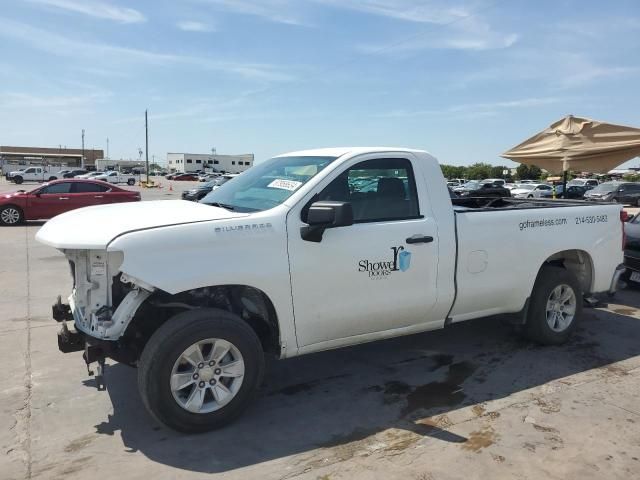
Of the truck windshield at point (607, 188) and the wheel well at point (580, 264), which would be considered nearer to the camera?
the wheel well at point (580, 264)

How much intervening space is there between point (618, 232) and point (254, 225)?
4327mm

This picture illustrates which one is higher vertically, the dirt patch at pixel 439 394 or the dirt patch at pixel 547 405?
the dirt patch at pixel 439 394

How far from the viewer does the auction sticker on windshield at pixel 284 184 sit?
4113 mm

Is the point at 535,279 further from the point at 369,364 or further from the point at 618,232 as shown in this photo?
the point at 369,364

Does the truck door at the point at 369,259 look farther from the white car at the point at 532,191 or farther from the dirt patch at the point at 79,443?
the white car at the point at 532,191

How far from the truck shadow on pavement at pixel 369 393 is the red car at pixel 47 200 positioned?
13446 mm

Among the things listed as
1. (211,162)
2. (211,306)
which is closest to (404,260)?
(211,306)

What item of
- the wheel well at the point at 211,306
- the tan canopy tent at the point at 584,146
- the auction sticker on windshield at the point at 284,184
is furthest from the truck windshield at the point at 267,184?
the tan canopy tent at the point at 584,146

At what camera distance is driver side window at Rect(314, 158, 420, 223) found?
4.23 meters

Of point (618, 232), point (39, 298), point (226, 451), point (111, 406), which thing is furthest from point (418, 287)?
point (39, 298)

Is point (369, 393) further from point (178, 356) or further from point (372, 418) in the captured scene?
point (178, 356)

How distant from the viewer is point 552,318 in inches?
218

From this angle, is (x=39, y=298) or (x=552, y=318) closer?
(x=552, y=318)

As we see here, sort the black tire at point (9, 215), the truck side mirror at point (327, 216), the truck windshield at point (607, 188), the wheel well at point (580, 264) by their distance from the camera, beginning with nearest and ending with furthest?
the truck side mirror at point (327, 216)
the wheel well at point (580, 264)
the black tire at point (9, 215)
the truck windshield at point (607, 188)
